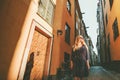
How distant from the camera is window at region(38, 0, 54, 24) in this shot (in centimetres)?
784

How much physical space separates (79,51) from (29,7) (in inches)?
132

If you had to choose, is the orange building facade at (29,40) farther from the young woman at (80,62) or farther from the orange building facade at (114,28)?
the orange building facade at (114,28)

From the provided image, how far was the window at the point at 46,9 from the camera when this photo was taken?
784 cm

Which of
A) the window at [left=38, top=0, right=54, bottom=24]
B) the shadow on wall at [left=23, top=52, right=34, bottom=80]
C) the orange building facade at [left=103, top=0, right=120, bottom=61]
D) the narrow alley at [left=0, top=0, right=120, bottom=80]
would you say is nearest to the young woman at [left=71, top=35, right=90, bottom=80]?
the narrow alley at [left=0, top=0, right=120, bottom=80]

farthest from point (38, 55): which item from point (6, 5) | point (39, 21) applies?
point (6, 5)

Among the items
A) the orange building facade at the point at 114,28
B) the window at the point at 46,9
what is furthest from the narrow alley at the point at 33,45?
the orange building facade at the point at 114,28

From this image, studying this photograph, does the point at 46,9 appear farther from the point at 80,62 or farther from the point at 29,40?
the point at 80,62

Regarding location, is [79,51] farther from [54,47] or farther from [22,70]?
[54,47]

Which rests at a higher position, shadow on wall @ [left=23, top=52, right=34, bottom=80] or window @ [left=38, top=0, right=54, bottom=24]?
window @ [left=38, top=0, right=54, bottom=24]

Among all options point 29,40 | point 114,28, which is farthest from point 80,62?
point 114,28

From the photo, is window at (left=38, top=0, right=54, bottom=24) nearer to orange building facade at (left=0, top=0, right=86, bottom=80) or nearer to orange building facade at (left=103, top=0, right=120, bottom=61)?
orange building facade at (left=0, top=0, right=86, bottom=80)

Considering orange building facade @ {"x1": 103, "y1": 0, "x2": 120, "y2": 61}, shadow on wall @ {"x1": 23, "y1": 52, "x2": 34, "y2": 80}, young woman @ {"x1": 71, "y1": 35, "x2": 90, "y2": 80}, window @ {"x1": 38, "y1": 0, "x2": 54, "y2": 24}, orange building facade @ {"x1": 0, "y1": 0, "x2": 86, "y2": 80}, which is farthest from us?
orange building facade @ {"x1": 103, "y1": 0, "x2": 120, "y2": 61}

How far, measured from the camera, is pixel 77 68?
4.24 meters

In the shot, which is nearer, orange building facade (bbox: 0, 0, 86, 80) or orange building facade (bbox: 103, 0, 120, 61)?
orange building facade (bbox: 0, 0, 86, 80)
